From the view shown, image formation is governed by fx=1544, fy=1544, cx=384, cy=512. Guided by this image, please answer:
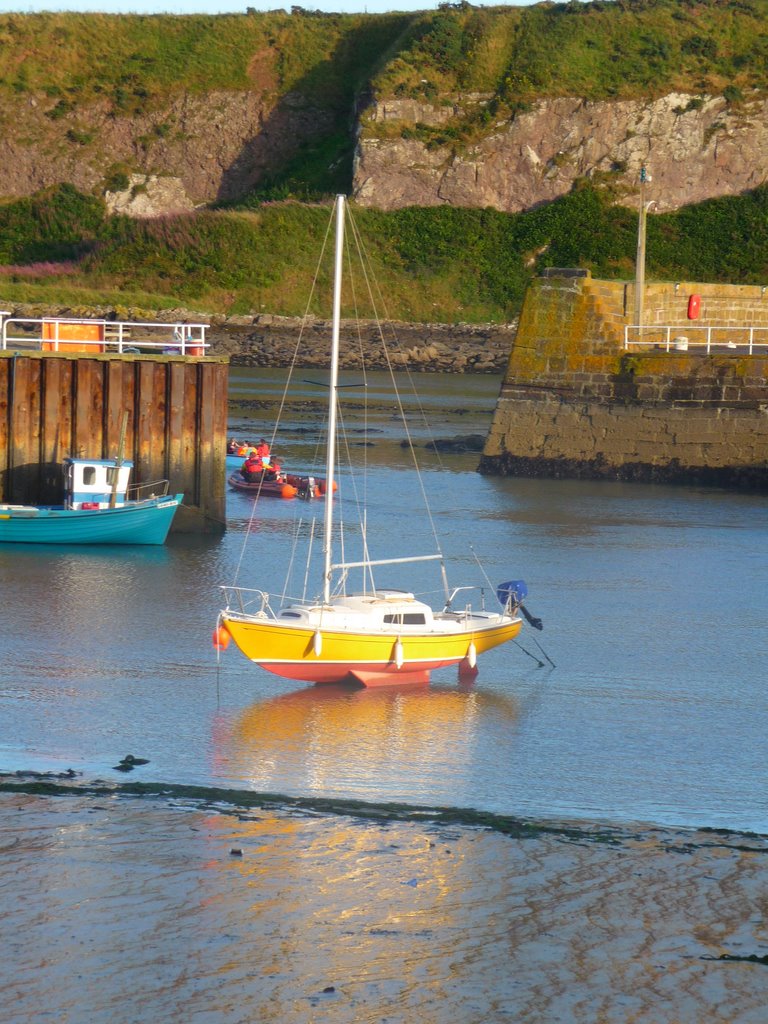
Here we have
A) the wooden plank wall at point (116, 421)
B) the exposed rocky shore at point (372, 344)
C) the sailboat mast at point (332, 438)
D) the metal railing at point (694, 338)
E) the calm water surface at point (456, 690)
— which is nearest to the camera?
the calm water surface at point (456, 690)

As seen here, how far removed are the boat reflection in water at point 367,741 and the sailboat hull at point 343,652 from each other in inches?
7.4

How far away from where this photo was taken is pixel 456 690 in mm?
16328

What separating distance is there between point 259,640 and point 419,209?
5694 centimetres

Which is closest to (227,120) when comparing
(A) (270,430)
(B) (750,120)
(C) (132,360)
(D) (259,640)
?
(B) (750,120)

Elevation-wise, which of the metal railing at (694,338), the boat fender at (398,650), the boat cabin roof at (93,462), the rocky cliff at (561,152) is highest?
the rocky cliff at (561,152)

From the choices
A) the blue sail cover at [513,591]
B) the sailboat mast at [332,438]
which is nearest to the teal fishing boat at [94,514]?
the sailboat mast at [332,438]

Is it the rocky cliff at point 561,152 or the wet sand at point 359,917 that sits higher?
the rocky cliff at point 561,152

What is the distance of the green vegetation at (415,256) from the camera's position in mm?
66125

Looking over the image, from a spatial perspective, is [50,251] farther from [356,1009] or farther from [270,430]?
[356,1009]

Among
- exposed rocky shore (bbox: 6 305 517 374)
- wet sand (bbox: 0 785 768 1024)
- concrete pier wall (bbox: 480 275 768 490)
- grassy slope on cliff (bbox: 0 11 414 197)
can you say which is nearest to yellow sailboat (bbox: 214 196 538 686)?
wet sand (bbox: 0 785 768 1024)

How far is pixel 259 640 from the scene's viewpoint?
51.4 feet

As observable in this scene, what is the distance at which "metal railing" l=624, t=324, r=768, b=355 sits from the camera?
33.4 metres

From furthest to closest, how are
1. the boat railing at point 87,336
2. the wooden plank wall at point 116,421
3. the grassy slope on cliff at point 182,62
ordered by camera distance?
the grassy slope on cliff at point 182,62, the boat railing at point 87,336, the wooden plank wall at point 116,421

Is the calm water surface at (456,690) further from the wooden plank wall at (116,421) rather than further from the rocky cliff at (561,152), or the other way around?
the rocky cliff at (561,152)
